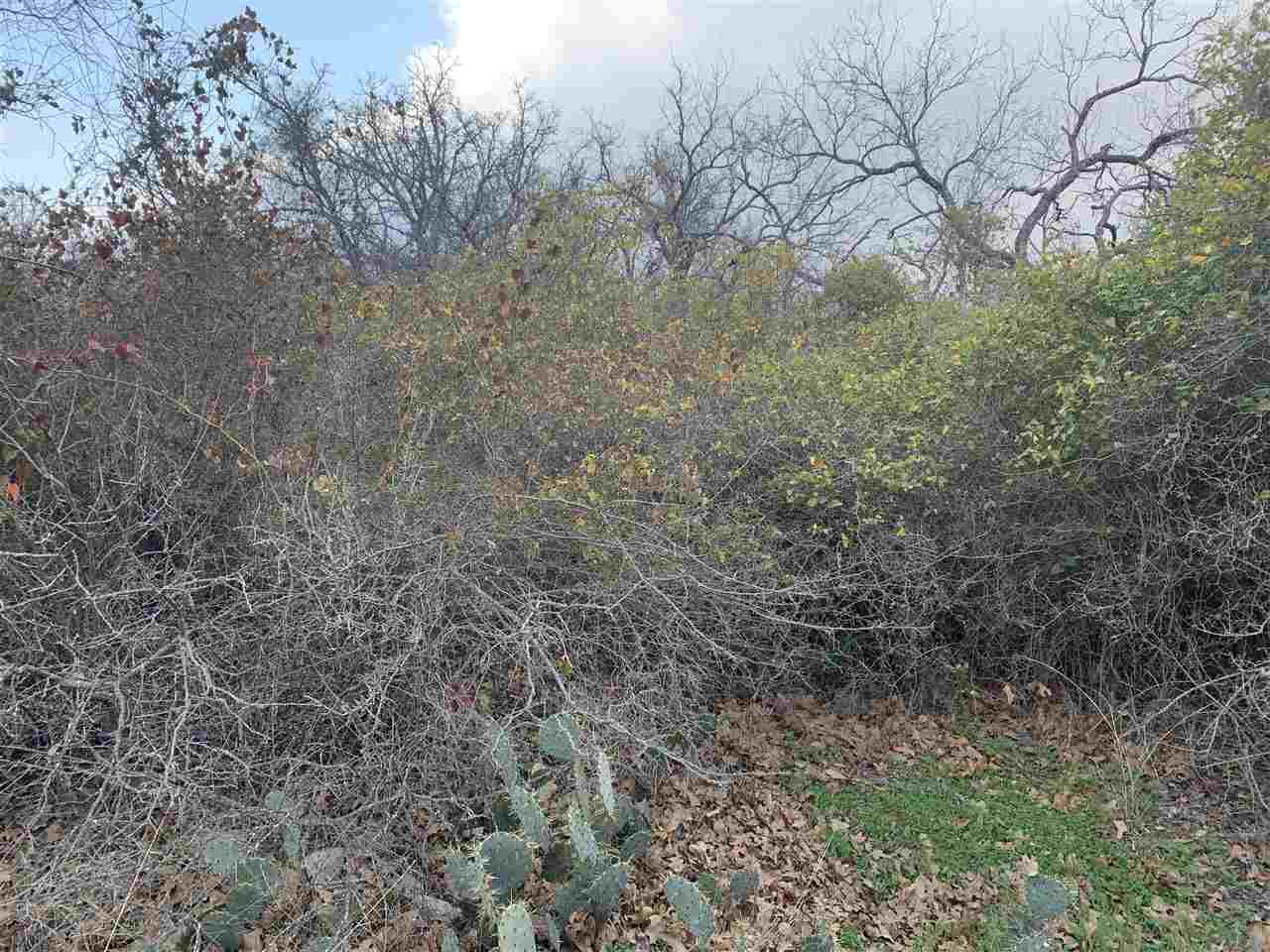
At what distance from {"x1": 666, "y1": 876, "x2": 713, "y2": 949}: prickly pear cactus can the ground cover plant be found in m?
0.02

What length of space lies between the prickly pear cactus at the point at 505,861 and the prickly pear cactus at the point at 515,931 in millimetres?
432

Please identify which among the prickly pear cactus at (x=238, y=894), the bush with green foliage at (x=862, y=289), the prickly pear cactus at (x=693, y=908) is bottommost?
the prickly pear cactus at (x=693, y=908)

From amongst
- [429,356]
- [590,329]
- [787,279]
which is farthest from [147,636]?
[787,279]

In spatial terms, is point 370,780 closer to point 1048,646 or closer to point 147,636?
point 147,636

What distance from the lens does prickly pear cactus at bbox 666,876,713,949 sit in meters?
2.84

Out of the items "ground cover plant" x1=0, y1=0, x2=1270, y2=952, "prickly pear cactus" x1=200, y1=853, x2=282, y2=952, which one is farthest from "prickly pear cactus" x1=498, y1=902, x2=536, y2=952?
"prickly pear cactus" x1=200, y1=853, x2=282, y2=952

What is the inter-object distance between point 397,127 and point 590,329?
1222 cm

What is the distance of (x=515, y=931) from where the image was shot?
2486 millimetres

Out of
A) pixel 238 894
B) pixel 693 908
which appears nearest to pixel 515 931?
pixel 693 908

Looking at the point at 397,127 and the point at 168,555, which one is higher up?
the point at 397,127

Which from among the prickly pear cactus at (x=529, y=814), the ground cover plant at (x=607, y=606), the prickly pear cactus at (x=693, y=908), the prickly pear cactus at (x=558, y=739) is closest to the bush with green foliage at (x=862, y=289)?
the ground cover plant at (x=607, y=606)

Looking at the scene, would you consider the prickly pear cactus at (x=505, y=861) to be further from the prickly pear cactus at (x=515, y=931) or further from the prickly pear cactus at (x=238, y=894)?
the prickly pear cactus at (x=238, y=894)

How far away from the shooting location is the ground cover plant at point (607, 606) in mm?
3209

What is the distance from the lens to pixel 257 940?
2932 mm
